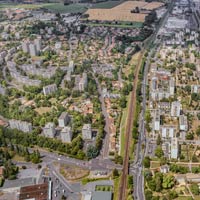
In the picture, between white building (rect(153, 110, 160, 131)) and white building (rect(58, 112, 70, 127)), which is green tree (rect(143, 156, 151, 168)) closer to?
white building (rect(153, 110, 160, 131))

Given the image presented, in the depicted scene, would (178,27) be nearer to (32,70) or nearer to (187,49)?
(187,49)

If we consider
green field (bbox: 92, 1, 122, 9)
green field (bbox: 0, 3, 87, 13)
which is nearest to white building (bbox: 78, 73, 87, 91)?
green field (bbox: 0, 3, 87, 13)

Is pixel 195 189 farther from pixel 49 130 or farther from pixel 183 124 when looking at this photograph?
pixel 49 130

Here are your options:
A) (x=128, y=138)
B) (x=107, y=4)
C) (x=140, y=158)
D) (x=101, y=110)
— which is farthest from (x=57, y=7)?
(x=140, y=158)

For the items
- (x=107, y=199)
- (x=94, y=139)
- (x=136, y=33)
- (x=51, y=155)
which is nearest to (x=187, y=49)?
(x=136, y=33)

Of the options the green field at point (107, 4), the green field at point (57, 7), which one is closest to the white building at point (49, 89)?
the green field at point (57, 7)
